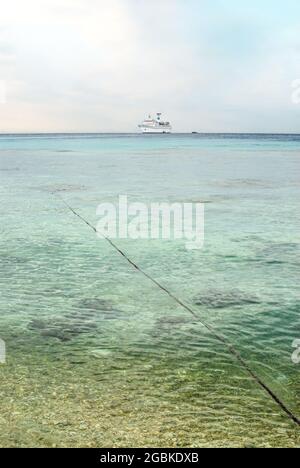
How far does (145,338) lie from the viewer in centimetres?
506

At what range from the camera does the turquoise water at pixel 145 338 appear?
3.54 meters

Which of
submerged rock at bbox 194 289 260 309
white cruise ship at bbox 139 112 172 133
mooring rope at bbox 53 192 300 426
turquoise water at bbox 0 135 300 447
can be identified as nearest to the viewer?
turquoise water at bbox 0 135 300 447

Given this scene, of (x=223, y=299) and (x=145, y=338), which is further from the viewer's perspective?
(x=223, y=299)

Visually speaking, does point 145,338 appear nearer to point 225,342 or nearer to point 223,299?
point 225,342

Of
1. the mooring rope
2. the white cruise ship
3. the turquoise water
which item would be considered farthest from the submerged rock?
the white cruise ship

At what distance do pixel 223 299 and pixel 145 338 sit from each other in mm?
1520

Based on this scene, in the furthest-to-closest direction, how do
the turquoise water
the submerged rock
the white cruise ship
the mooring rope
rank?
1. the white cruise ship
2. the submerged rock
3. the mooring rope
4. the turquoise water

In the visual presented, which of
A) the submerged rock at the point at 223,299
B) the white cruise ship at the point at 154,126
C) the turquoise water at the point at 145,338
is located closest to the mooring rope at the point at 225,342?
the turquoise water at the point at 145,338

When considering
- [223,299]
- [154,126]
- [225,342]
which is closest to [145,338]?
[225,342]

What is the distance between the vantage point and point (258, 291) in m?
6.54

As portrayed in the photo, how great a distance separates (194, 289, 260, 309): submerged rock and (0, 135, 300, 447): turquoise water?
14 millimetres

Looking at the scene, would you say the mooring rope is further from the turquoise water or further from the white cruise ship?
the white cruise ship

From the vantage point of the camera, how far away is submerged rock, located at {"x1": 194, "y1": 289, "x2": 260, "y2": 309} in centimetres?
606
